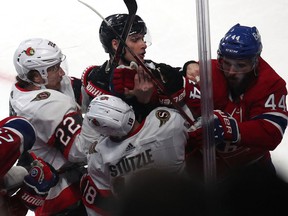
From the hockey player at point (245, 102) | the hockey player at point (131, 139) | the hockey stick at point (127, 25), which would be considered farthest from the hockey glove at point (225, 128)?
the hockey stick at point (127, 25)

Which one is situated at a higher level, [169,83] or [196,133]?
[169,83]

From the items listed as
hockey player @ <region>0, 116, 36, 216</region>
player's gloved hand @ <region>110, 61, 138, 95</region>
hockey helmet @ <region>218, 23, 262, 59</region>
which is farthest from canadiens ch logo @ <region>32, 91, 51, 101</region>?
hockey helmet @ <region>218, 23, 262, 59</region>

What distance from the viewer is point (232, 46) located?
1979mm

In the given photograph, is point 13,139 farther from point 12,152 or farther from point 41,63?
point 41,63

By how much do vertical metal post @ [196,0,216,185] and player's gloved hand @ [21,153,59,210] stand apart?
0.68m

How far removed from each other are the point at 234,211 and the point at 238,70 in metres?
1.33

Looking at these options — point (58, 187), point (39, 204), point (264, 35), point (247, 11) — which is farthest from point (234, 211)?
point (247, 11)

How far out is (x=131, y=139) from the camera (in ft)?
6.00

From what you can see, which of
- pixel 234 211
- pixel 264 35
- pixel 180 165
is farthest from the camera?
pixel 264 35

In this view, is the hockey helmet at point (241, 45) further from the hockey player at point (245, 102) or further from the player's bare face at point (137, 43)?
the player's bare face at point (137, 43)

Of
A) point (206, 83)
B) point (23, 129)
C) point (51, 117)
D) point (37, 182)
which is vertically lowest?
point (37, 182)

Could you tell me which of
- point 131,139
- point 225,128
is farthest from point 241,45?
point 131,139

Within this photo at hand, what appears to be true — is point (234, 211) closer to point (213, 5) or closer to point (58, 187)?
point (58, 187)

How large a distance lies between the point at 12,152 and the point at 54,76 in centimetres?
71
